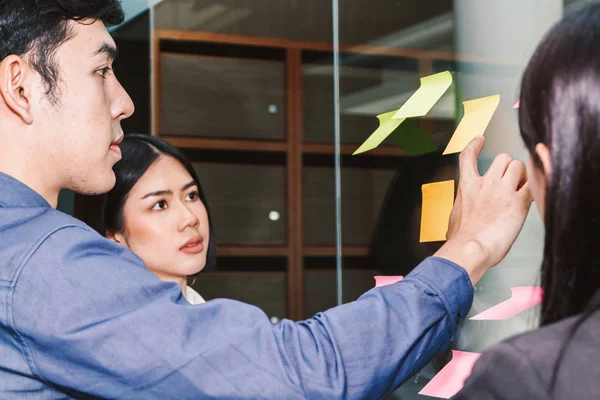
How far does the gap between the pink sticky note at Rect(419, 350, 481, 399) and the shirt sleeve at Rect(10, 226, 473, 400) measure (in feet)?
0.65

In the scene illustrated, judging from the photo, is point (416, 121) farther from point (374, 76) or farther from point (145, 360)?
point (145, 360)

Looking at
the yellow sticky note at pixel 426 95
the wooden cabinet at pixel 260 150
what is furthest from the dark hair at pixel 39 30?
the wooden cabinet at pixel 260 150

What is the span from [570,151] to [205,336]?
0.41 meters

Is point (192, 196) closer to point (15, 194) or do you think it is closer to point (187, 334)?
point (15, 194)

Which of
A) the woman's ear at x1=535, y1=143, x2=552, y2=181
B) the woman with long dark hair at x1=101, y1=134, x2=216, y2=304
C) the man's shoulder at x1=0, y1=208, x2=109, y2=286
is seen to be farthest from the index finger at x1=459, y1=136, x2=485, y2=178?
the woman with long dark hair at x1=101, y1=134, x2=216, y2=304

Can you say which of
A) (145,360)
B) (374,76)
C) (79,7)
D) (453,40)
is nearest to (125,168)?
(374,76)

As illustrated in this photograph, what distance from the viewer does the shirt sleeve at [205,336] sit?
755 millimetres

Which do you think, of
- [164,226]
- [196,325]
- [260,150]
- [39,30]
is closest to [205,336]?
[196,325]

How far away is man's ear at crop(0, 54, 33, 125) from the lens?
3.02 feet

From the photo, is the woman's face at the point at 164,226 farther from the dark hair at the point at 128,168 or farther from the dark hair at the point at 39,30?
the dark hair at the point at 39,30

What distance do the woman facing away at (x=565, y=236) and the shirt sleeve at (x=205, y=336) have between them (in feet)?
0.65

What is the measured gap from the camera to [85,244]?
2.68 ft

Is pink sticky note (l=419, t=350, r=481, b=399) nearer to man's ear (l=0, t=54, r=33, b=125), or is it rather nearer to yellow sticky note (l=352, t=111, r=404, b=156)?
yellow sticky note (l=352, t=111, r=404, b=156)

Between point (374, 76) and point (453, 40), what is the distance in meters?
0.34
